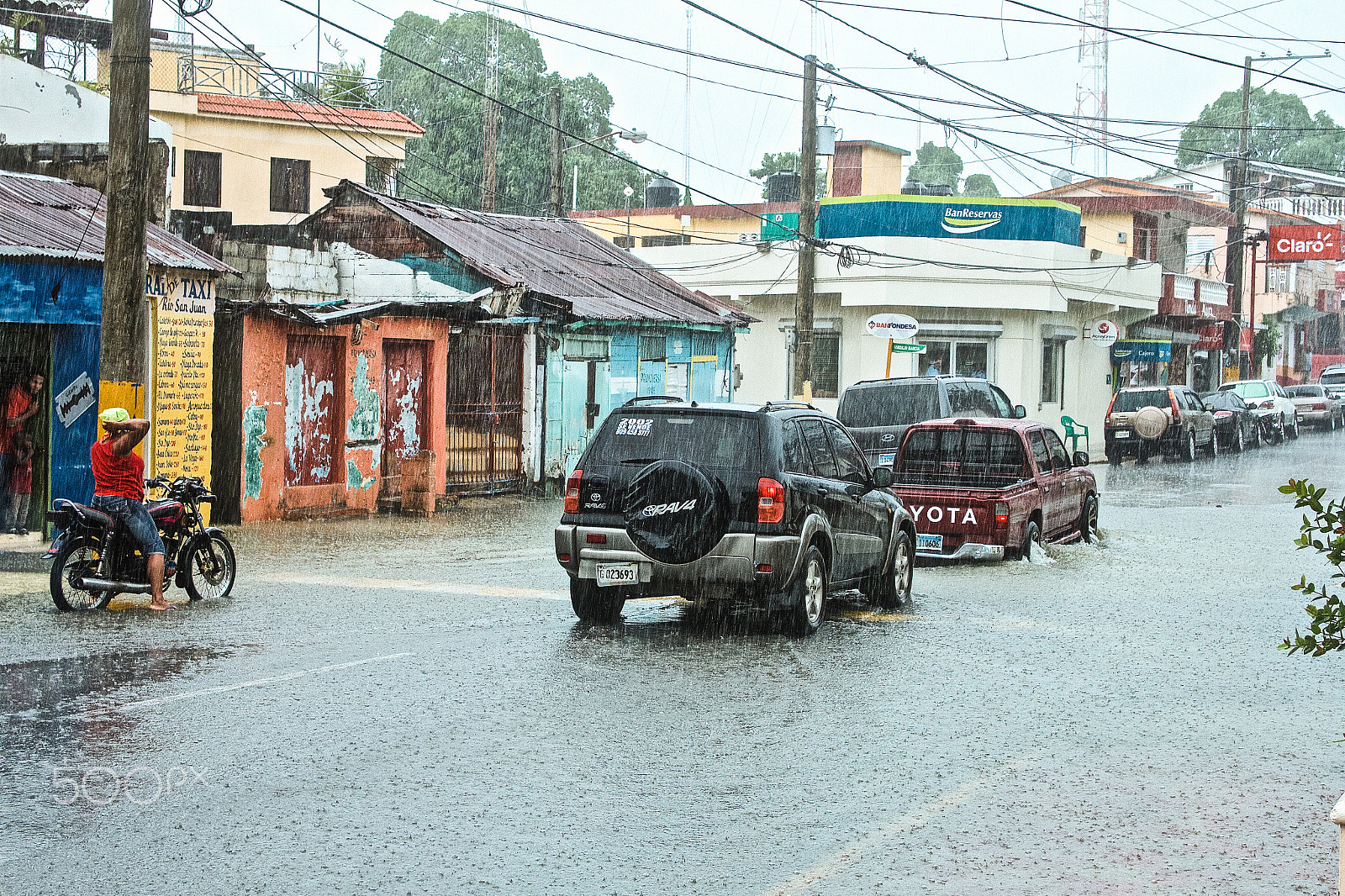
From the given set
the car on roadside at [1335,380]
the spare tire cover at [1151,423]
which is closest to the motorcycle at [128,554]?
the spare tire cover at [1151,423]

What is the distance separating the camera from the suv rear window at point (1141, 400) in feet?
115

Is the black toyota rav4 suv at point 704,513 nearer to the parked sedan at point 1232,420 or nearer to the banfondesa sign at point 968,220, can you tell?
the banfondesa sign at point 968,220

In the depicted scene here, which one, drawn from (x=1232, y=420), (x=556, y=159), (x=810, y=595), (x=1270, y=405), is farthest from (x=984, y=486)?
(x=1270, y=405)

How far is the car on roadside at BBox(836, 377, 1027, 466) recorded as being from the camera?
70.5 feet

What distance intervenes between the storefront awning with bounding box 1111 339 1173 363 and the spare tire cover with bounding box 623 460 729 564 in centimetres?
3623

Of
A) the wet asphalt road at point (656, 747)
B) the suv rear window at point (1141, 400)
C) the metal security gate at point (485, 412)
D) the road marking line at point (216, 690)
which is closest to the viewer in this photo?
the wet asphalt road at point (656, 747)

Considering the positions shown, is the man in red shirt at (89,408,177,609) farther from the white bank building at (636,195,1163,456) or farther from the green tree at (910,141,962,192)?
the green tree at (910,141,962,192)

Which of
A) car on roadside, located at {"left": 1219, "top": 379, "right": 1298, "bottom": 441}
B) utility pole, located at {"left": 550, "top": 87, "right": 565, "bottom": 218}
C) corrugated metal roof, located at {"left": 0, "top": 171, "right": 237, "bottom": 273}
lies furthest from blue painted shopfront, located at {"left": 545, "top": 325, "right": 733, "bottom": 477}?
car on roadside, located at {"left": 1219, "top": 379, "right": 1298, "bottom": 441}

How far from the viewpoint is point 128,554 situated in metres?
11.8

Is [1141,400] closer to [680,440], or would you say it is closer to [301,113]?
[301,113]

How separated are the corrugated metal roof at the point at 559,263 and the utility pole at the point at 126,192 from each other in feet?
34.9

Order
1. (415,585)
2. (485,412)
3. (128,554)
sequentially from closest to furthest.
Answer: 1. (128,554)
2. (415,585)
3. (485,412)

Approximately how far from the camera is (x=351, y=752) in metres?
7.18

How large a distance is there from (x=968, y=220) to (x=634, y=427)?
1144 inches
